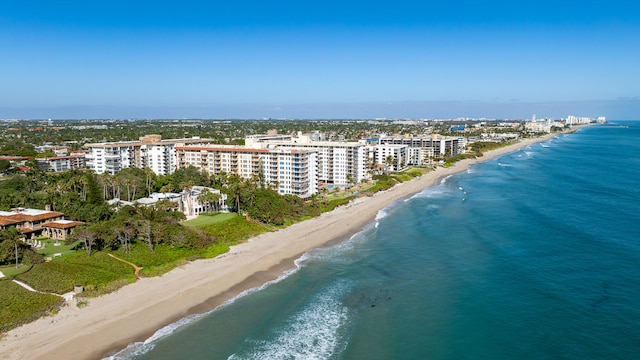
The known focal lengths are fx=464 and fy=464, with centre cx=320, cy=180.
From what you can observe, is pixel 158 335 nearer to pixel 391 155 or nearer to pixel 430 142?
pixel 391 155

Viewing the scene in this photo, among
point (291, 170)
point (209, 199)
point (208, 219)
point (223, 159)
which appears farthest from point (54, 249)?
point (223, 159)

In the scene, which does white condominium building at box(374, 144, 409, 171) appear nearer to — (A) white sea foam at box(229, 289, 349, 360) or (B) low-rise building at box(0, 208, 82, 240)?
(B) low-rise building at box(0, 208, 82, 240)

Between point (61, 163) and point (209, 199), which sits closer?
point (209, 199)

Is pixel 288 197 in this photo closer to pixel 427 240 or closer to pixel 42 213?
pixel 427 240

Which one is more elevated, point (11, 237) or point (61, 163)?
point (61, 163)

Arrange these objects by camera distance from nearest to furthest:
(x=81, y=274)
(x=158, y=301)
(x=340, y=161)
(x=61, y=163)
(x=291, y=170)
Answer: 1. (x=158, y=301)
2. (x=81, y=274)
3. (x=291, y=170)
4. (x=340, y=161)
5. (x=61, y=163)

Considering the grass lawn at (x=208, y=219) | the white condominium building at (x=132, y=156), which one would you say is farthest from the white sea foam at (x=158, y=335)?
the white condominium building at (x=132, y=156)

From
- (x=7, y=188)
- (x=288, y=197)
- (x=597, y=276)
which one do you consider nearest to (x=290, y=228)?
(x=288, y=197)
